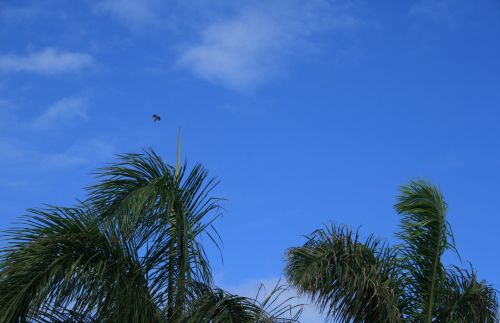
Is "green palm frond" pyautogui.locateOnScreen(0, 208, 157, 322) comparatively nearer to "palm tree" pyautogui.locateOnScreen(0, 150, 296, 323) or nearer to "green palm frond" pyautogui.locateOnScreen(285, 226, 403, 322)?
"palm tree" pyautogui.locateOnScreen(0, 150, 296, 323)

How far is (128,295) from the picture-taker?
669 centimetres

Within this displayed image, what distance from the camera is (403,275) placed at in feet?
32.2

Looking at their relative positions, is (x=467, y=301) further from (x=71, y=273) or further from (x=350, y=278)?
(x=71, y=273)

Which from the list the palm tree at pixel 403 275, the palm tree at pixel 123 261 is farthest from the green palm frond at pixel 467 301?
the palm tree at pixel 123 261

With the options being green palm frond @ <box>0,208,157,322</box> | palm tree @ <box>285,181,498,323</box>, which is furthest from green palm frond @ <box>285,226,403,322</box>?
green palm frond @ <box>0,208,157,322</box>

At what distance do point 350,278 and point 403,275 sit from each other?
76 centimetres

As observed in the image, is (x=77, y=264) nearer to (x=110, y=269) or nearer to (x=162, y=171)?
(x=110, y=269)

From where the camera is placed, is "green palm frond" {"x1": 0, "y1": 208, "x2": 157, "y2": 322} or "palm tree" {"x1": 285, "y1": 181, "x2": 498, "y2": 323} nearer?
"green palm frond" {"x1": 0, "y1": 208, "x2": 157, "y2": 322}

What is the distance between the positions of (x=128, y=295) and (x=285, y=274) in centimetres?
368

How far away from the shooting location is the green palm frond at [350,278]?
9.41 meters

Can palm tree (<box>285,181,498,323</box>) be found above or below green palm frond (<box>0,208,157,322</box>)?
above

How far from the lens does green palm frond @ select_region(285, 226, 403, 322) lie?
941cm

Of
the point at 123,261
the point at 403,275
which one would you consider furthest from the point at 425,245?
the point at 123,261

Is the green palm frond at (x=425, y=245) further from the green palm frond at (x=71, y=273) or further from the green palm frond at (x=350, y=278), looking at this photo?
the green palm frond at (x=71, y=273)
